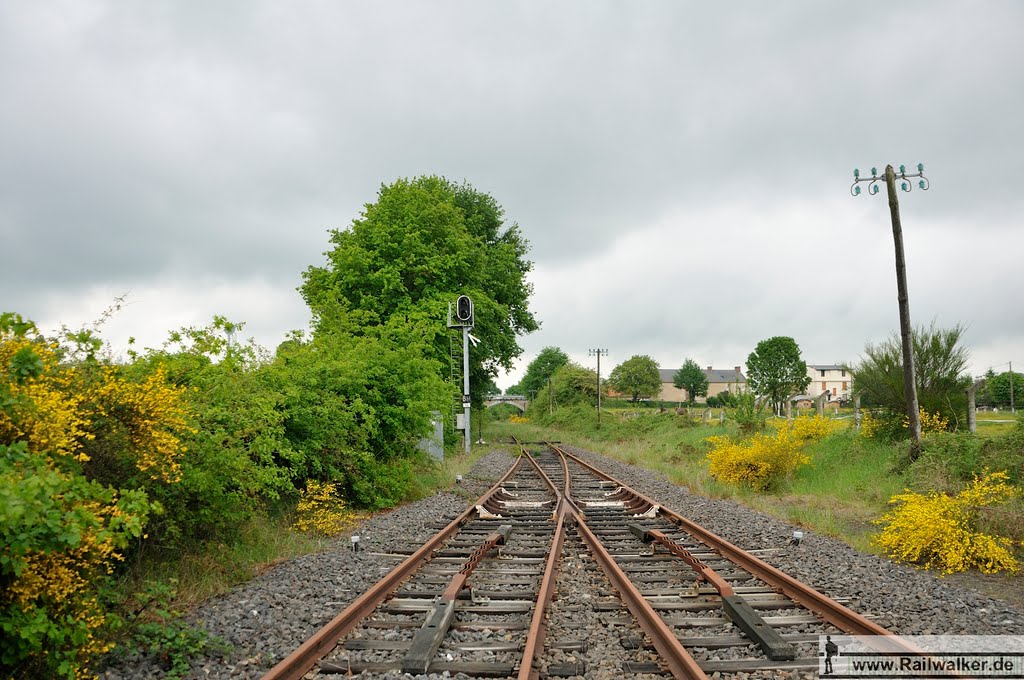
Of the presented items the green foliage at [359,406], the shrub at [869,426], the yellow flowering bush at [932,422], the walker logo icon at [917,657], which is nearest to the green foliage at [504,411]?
the shrub at [869,426]

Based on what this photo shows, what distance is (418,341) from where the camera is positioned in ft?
46.8

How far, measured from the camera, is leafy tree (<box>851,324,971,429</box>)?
17.2 m

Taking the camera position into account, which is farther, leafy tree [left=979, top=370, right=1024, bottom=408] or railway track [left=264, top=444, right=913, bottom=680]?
leafy tree [left=979, top=370, right=1024, bottom=408]

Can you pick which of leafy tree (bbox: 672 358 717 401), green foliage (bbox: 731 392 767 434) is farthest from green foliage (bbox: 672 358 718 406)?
green foliage (bbox: 731 392 767 434)

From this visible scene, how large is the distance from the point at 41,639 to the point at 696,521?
8.92 m

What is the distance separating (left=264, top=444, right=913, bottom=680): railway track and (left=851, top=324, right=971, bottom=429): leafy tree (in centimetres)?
1191

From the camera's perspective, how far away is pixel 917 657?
439 centimetres

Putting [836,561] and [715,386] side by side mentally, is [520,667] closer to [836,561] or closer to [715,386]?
[836,561]

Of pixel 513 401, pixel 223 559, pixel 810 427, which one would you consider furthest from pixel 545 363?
pixel 223 559

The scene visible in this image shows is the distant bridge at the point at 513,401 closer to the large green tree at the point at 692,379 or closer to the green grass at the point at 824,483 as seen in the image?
the large green tree at the point at 692,379

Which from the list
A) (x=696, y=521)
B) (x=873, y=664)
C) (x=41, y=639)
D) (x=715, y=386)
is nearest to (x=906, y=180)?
(x=696, y=521)

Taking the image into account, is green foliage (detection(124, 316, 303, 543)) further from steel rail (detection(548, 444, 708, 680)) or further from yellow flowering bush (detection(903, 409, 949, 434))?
yellow flowering bush (detection(903, 409, 949, 434))

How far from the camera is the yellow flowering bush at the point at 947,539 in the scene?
728cm

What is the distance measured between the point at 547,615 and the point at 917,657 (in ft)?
8.94
